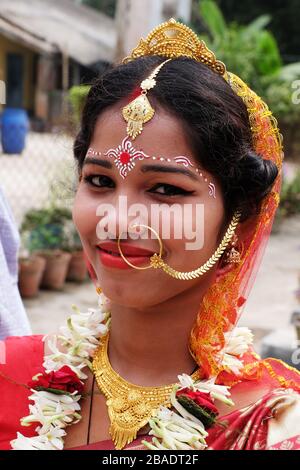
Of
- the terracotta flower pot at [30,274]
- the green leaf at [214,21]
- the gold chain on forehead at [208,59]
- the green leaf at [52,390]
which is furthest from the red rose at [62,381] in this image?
the green leaf at [214,21]

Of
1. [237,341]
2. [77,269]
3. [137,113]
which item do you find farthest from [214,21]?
[137,113]

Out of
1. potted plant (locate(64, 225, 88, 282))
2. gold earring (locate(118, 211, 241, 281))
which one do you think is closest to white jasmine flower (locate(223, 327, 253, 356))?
gold earring (locate(118, 211, 241, 281))

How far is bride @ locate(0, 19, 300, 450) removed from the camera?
5.15 feet

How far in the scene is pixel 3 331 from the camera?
101 inches

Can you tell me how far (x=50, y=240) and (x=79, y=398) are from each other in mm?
5942

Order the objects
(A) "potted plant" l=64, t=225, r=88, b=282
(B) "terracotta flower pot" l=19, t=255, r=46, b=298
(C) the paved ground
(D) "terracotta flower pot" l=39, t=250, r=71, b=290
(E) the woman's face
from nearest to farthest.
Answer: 1. (E) the woman's face
2. (C) the paved ground
3. (B) "terracotta flower pot" l=19, t=255, r=46, b=298
4. (D) "terracotta flower pot" l=39, t=250, r=71, b=290
5. (A) "potted plant" l=64, t=225, r=88, b=282

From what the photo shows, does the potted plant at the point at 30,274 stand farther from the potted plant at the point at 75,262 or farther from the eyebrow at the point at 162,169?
the eyebrow at the point at 162,169

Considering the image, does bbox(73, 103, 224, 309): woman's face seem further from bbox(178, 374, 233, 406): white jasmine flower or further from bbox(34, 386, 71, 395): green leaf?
bbox(34, 386, 71, 395): green leaf

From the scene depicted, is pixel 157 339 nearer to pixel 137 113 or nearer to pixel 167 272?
pixel 167 272

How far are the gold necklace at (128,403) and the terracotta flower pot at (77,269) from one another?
5.98 m

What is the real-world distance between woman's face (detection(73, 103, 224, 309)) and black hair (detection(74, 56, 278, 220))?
34mm

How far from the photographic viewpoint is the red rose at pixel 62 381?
1791 millimetres

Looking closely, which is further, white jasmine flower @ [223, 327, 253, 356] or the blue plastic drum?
the blue plastic drum

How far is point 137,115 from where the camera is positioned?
→ 160 cm
